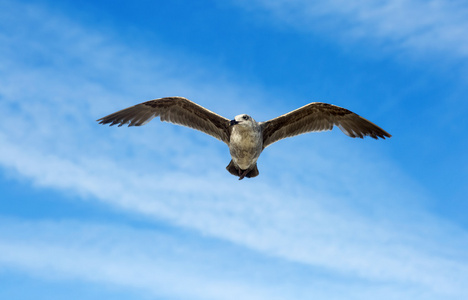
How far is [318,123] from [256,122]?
8.80ft

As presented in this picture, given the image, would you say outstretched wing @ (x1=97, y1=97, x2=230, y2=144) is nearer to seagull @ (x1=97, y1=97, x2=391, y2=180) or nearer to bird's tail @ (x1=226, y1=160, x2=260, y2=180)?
seagull @ (x1=97, y1=97, x2=391, y2=180)

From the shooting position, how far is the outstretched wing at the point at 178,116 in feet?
79.7

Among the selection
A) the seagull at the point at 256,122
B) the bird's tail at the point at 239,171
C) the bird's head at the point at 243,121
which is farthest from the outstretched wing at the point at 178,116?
the bird's head at the point at 243,121

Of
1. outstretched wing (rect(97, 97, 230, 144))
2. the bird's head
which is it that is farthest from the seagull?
the bird's head

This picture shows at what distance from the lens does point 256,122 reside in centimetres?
2336

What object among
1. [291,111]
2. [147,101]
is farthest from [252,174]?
[147,101]

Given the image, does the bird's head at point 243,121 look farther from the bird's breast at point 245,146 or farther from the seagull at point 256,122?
the seagull at point 256,122

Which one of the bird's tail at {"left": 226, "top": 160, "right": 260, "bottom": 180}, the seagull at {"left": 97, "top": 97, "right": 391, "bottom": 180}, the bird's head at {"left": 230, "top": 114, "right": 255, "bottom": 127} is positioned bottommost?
the bird's tail at {"left": 226, "top": 160, "right": 260, "bottom": 180}

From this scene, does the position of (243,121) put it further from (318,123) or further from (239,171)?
(318,123)

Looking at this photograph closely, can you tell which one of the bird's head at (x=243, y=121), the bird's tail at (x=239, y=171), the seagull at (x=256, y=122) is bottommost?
the bird's tail at (x=239, y=171)

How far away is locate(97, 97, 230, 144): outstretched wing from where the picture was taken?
24.3 metres

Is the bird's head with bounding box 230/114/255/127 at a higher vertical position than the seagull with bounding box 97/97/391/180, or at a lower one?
lower

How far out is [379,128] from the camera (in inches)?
971

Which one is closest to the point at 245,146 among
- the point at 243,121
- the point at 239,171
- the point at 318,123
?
the point at 243,121
